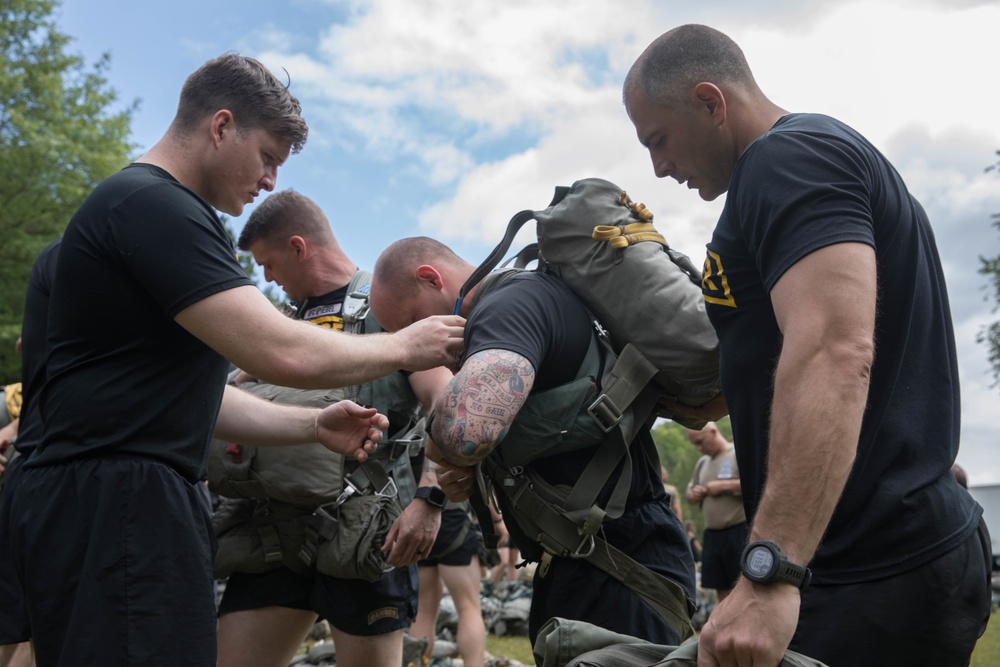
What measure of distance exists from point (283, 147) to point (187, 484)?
4.04 ft

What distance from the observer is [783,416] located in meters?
1.89

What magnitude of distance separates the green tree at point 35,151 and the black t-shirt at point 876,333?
71.8ft

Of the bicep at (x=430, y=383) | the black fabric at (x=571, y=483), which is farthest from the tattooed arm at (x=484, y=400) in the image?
the bicep at (x=430, y=383)

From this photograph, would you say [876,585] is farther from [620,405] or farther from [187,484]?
[187,484]

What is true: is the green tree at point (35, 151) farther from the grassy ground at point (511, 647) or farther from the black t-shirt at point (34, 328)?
the black t-shirt at point (34, 328)

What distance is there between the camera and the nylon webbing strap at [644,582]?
3016mm

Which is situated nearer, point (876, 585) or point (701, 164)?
point (876, 585)

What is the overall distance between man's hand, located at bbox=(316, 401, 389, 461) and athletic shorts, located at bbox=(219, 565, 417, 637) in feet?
3.35

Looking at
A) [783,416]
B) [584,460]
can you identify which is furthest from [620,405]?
[783,416]

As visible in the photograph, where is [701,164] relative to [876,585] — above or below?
above

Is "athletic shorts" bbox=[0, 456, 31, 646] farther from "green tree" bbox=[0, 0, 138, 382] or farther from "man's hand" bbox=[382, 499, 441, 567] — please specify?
"green tree" bbox=[0, 0, 138, 382]

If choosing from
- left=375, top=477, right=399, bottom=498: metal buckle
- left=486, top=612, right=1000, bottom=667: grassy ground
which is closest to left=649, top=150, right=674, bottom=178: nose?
left=375, top=477, right=399, bottom=498: metal buckle

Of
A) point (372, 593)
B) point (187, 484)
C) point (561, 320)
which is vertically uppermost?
point (561, 320)

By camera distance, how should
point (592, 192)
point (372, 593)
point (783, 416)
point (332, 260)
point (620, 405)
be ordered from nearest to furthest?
point (783, 416) → point (620, 405) → point (592, 192) → point (372, 593) → point (332, 260)
